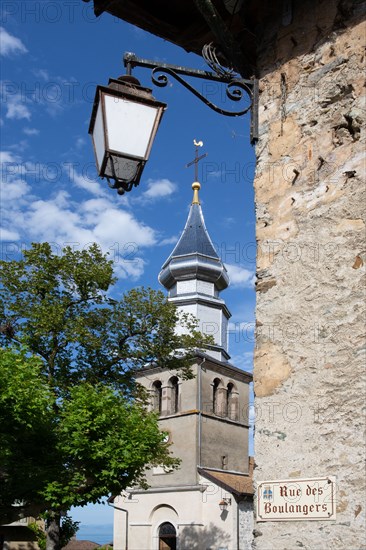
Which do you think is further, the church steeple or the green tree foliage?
→ the church steeple

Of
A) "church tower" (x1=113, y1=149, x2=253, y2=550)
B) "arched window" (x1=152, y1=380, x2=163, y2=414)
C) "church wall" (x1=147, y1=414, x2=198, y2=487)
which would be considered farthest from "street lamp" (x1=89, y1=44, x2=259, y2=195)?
"arched window" (x1=152, y1=380, x2=163, y2=414)

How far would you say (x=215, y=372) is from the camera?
114 feet

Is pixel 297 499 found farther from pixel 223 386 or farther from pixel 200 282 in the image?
pixel 200 282

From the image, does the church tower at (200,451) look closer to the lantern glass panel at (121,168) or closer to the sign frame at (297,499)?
the sign frame at (297,499)

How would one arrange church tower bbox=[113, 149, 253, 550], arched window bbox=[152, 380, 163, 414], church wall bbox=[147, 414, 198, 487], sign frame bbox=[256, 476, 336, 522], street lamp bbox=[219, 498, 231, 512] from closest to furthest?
sign frame bbox=[256, 476, 336, 522], street lamp bbox=[219, 498, 231, 512], church tower bbox=[113, 149, 253, 550], church wall bbox=[147, 414, 198, 487], arched window bbox=[152, 380, 163, 414]

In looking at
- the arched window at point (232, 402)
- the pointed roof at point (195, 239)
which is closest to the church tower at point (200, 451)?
the arched window at point (232, 402)

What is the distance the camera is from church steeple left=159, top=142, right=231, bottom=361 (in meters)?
37.5

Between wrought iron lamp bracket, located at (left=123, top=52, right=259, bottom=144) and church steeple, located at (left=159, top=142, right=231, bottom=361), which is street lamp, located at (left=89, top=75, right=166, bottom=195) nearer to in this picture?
wrought iron lamp bracket, located at (left=123, top=52, right=259, bottom=144)

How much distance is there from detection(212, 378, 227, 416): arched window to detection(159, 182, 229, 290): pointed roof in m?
6.81

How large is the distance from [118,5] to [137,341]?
674 inches

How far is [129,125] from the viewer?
4.02m

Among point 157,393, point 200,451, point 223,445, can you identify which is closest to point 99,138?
point 200,451

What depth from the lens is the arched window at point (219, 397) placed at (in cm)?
3456

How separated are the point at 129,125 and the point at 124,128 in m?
0.04
